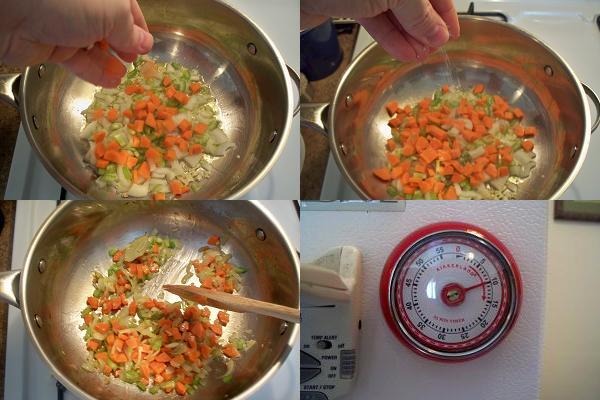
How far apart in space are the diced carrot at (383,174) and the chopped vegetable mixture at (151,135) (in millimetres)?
220

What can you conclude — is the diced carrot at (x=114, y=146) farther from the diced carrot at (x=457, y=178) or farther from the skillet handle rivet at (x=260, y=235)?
the diced carrot at (x=457, y=178)

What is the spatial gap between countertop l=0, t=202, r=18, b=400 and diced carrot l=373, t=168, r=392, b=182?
508 mm

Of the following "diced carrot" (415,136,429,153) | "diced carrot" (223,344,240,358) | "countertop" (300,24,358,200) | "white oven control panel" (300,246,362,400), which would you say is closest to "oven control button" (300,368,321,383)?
"white oven control panel" (300,246,362,400)

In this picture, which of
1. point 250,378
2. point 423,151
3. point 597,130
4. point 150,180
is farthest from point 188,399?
point 597,130

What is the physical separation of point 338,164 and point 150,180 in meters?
0.26

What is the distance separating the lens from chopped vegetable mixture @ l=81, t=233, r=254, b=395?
69 cm

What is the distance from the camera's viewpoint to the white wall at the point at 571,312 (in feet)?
2.19

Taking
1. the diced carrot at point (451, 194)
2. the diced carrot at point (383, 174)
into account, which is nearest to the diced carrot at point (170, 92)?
the diced carrot at point (383, 174)

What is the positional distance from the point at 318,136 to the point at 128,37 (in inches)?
10.8

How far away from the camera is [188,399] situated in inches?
27.3

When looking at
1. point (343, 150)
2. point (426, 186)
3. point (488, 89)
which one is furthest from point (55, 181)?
point (488, 89)

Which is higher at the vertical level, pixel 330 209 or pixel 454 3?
pixel 454 3

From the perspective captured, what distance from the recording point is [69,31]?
22.1 inches

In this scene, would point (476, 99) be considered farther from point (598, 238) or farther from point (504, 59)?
point (598, 238)
